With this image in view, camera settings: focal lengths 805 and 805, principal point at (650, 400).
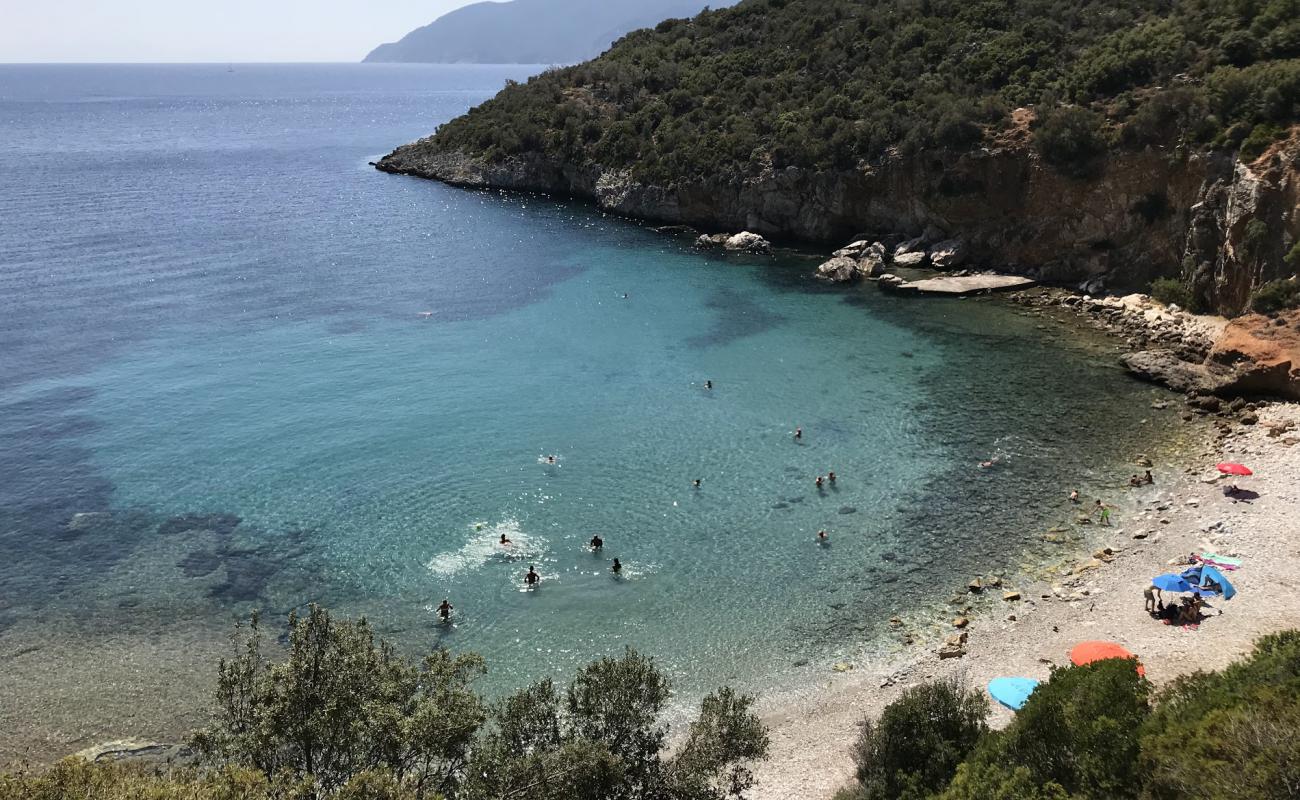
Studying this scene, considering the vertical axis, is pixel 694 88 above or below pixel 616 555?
above

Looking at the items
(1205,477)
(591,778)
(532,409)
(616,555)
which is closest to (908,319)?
(1205,477)

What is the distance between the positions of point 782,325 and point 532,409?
740 inches

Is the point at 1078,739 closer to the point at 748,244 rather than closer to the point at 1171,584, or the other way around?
the point at 1171,584

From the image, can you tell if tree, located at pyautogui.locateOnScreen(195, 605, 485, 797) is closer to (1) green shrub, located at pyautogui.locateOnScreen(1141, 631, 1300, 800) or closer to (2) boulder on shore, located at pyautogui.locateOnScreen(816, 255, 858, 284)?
(1) green shrub, located at pyautogui.locateOnScreen(1141, 631, 1300, 800)

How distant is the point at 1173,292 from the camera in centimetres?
4672

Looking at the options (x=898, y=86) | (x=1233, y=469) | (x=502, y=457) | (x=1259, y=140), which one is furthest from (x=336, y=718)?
(x=898, y=86)

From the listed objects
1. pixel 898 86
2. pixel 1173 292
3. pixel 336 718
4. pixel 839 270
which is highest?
pixel 898 86

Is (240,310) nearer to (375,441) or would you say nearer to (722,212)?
(375,441)

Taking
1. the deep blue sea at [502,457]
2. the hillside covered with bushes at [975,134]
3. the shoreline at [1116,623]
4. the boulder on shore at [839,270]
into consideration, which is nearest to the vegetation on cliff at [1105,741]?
the shoreline at [1116,623]

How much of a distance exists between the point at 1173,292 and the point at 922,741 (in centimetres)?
4059

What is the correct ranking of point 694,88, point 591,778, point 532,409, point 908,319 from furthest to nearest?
1. point 694,88
2. point 908,319
3. point 532,409
4. point 591,778

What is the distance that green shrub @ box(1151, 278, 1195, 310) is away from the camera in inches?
1806

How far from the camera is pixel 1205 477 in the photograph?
3081cm

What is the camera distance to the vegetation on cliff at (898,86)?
164 ft
